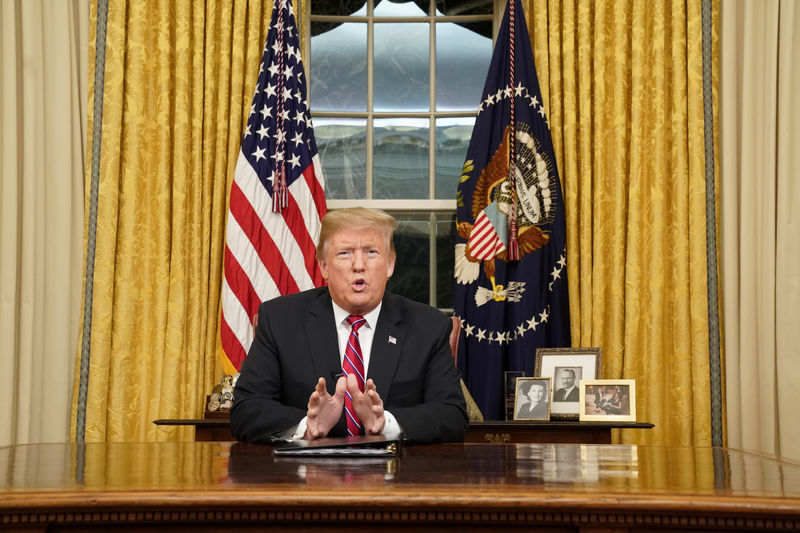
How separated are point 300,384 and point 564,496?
1195 millimetres

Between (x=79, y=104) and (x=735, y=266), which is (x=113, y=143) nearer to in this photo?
(x=79, y=104)

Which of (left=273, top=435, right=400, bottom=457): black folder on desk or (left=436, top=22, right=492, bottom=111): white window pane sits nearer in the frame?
(left=273, top=435, right=400, bottom=457): black folder on desk

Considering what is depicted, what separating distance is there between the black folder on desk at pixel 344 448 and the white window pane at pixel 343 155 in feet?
9.06

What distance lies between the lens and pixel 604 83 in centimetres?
414

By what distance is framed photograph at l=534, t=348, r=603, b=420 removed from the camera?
3.65m

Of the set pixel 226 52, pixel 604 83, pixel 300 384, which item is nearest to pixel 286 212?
pixel 226 52

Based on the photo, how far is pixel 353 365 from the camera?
7.71 feet

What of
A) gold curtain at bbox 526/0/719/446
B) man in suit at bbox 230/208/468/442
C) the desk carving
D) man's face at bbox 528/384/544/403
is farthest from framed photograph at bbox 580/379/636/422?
man in suit at bbox 230/208/468/442

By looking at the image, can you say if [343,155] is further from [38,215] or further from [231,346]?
[38,215]

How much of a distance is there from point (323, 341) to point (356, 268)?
0.70ft

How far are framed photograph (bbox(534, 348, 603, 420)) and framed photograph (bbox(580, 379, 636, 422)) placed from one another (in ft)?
0.24

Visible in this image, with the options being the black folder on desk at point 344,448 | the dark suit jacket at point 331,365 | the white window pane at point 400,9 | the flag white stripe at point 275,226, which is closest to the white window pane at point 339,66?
the white window pane at point 400,9

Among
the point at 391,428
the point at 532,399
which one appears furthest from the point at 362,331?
the point at 532,399

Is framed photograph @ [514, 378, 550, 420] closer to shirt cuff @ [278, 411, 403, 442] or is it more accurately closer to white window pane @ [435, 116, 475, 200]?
white window pane @ [435, 116, 475, 200]
